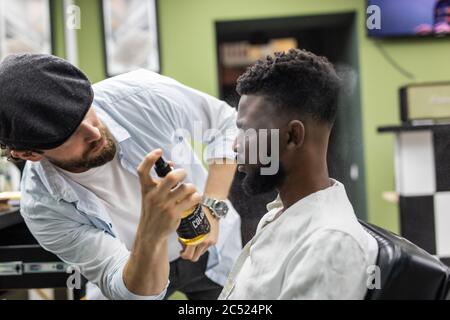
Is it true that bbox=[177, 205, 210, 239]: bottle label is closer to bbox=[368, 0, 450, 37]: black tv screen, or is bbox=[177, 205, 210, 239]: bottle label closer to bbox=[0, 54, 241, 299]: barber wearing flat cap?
bbox=[0, 54, 241, 299]: barber wearing flat cap

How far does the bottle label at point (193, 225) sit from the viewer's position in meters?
1.01

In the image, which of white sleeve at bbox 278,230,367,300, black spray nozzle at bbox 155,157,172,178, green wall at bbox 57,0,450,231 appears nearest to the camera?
white sleeve at bbox 278,230,367,300

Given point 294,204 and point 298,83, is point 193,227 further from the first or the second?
point 298,83

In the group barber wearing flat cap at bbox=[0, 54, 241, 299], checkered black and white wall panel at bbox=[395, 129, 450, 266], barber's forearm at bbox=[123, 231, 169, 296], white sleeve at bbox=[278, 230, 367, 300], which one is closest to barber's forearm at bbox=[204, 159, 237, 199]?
barber wearing flat cap at bbox=[0, 54, 241, 299]

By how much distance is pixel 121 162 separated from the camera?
111 centimetres

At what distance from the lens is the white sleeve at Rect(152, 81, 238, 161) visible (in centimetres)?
108

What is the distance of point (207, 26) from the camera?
153 centimetres

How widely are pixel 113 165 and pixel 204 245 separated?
0.31 metres

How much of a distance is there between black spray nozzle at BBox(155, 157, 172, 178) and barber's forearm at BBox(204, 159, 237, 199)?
0.21m

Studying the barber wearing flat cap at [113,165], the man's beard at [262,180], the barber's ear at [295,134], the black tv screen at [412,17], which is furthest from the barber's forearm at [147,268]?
the black tv screen at [412,17]

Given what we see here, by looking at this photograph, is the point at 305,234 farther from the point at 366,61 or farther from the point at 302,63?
the point at 366,61

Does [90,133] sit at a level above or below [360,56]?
below

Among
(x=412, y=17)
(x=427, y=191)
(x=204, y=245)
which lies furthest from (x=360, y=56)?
(x=204, y=245)
